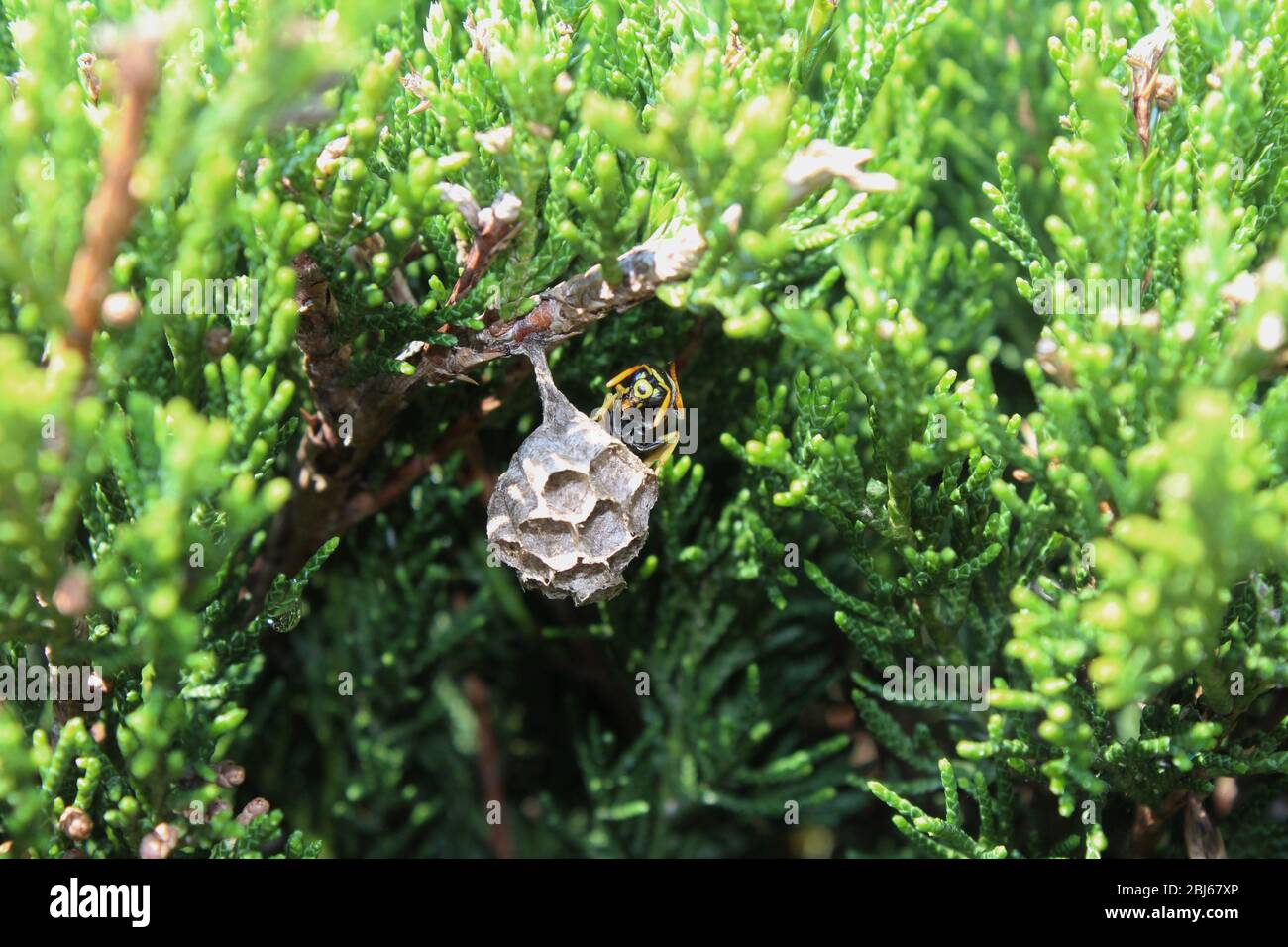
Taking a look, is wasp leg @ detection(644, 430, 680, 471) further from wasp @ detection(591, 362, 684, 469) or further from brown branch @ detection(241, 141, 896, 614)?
brown branch @ detection(241, 141, 896, 614)

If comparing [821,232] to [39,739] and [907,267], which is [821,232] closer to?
[907,267]

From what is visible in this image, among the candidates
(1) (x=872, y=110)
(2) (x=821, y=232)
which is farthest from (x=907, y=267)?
(2) (x=821, y=232)

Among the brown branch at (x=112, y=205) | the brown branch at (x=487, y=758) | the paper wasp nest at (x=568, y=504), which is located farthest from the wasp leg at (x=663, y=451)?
the brown branch at (x=487, y=758)

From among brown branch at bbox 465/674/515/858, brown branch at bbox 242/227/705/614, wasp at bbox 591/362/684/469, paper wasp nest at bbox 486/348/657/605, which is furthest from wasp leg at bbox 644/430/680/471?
brown branch at bbox 465/674/515/858

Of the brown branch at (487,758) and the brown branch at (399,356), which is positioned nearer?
the brown branch at (399,356)

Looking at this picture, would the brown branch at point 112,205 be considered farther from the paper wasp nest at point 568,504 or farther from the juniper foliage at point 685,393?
the paper wasp nest at point 568,504

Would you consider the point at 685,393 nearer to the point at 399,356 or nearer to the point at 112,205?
the point at 399,356
